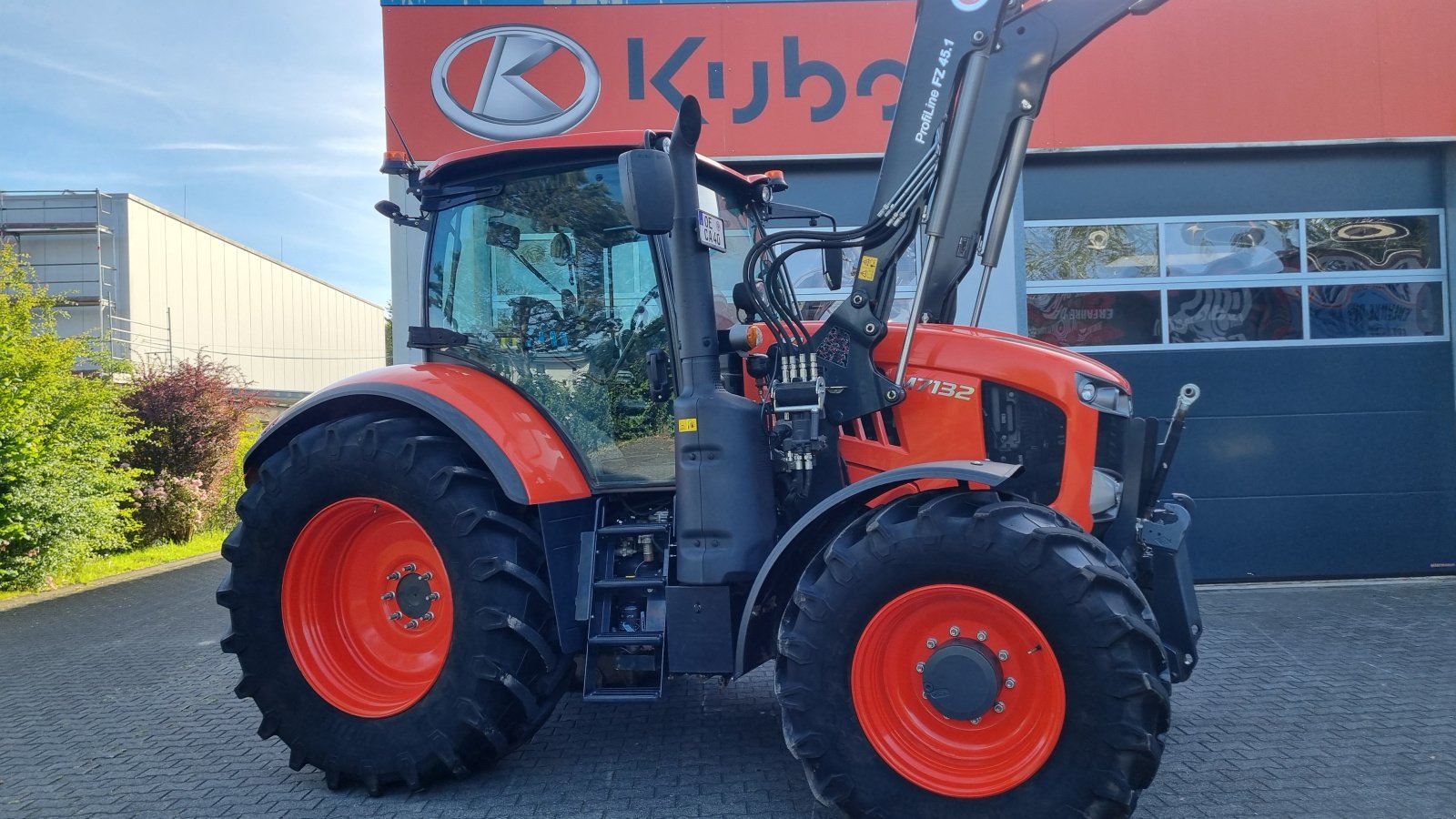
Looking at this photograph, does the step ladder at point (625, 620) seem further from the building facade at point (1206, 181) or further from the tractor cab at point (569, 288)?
the building facade at point (1206, 181)

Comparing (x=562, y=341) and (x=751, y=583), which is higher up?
(x=562, y=341)

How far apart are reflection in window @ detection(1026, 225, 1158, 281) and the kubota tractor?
397 centimetres

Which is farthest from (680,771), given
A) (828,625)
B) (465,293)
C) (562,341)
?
(465,293)

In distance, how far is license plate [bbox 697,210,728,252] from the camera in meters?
3.42

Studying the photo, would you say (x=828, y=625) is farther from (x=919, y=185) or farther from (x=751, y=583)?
(x=919, y=185)

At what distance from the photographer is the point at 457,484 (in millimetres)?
3443

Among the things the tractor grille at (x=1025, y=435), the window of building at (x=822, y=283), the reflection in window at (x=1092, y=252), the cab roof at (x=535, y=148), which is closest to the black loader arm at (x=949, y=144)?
the tractor grille at (x=1025, y=435)

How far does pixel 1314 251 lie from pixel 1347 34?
5.52 ft

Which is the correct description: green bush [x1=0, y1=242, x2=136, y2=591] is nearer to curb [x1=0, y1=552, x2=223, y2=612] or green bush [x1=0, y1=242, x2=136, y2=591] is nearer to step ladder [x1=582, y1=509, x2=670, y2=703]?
curb [x1=0, y1=552, x2=223, y2=612]

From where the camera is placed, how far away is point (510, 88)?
727 centimetres

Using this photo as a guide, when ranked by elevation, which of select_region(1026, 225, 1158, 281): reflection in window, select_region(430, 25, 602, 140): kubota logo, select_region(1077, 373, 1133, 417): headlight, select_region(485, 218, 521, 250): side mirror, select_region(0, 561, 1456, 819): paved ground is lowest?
select_region(0, 561, 1456, 819): paved ground

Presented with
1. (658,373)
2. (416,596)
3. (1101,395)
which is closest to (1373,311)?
(1101,395)

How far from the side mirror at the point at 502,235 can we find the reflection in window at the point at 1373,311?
265 inches

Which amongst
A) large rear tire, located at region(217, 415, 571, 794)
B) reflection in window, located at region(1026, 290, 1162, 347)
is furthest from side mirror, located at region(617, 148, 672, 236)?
reflection in window, located at region(1026, 290, 1162, 347)
